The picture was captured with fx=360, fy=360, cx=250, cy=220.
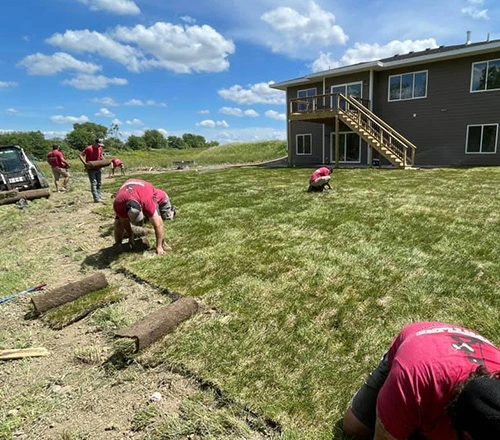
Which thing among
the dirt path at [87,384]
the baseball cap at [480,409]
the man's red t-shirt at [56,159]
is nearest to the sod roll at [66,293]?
the dirt path at [87,384]

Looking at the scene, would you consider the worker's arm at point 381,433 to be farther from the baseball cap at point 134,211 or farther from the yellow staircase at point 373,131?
the yellow staircase at point 373,131

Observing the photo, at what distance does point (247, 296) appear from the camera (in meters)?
3.61

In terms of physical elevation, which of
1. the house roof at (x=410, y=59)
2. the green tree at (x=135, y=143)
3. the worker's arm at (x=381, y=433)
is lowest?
the worker's arm at (x=381, y=433)

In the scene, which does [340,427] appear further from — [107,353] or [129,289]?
[129,289]

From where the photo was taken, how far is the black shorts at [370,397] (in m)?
1.81

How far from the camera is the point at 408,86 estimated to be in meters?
15.9

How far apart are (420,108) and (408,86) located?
118 cm

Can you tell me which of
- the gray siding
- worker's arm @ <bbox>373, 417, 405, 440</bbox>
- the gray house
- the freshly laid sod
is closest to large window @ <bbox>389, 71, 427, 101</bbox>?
the gray house

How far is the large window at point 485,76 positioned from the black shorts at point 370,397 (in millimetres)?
15742

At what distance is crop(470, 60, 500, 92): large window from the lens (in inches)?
537

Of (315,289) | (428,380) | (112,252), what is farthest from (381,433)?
(112,252)

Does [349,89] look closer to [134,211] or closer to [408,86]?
[408,86]

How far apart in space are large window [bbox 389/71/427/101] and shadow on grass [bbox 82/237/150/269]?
48.4 ft

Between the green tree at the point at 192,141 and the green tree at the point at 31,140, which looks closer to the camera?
the green tree at the point at 31,140
